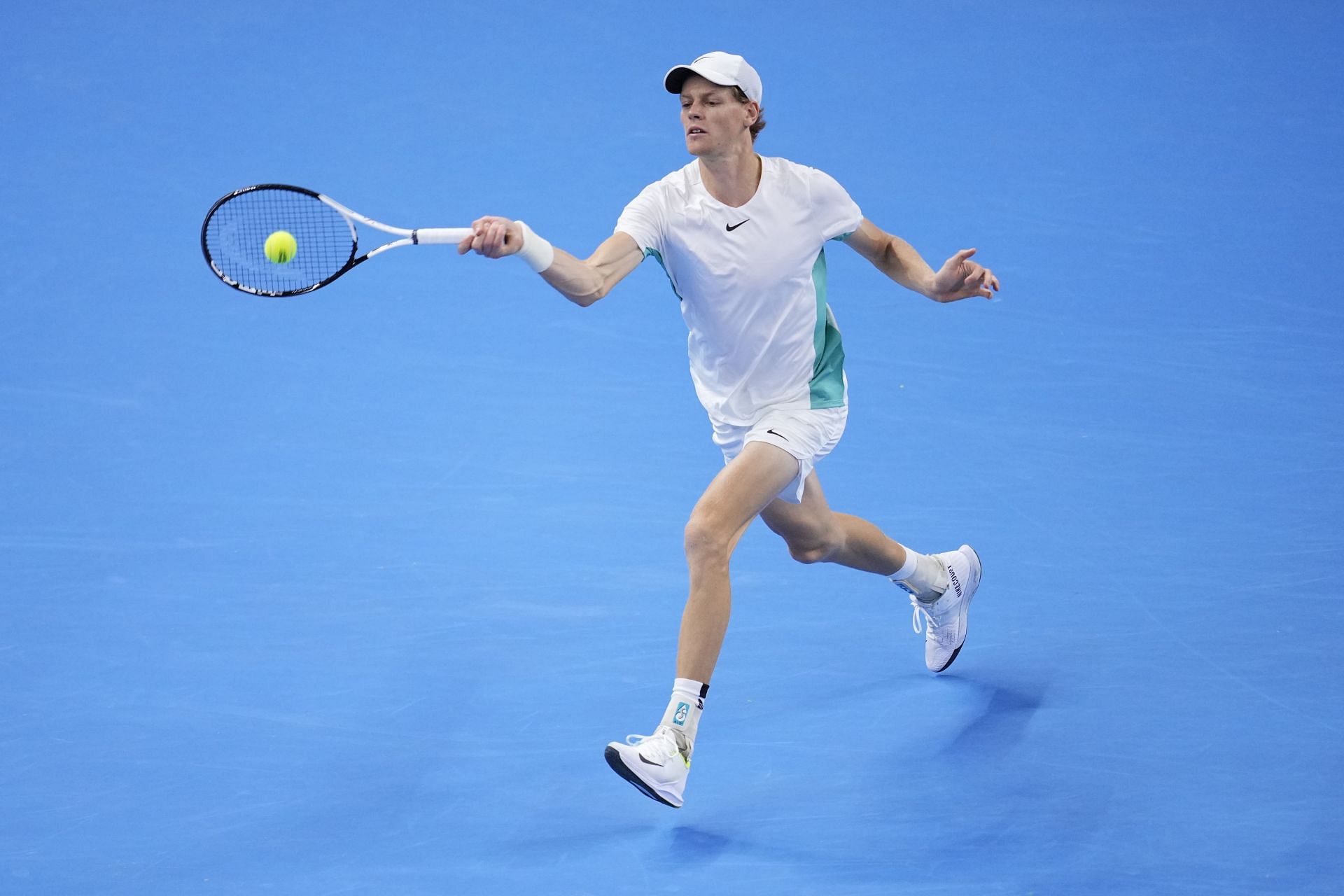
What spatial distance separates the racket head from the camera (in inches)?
169

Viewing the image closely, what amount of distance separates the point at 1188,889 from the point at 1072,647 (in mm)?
1341

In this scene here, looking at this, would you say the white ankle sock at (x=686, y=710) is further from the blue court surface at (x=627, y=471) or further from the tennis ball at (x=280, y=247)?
the tennis ball at (x=280, y=247)

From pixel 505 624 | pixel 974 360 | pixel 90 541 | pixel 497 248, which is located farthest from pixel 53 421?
pixel 974 360

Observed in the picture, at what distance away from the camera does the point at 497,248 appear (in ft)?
12.2

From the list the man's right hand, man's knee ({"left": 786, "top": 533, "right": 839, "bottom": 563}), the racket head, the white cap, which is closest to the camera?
the man's right hand

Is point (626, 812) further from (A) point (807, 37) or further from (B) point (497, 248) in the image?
(A) point (807, 37)

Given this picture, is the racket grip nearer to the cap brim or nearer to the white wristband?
the white wristband

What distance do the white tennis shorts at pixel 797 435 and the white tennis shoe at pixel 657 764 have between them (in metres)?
0.83

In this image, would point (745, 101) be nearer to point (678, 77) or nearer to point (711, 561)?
point (678, 77)

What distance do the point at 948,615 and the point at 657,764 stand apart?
1.37 m

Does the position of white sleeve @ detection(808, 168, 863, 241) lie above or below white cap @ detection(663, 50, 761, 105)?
below

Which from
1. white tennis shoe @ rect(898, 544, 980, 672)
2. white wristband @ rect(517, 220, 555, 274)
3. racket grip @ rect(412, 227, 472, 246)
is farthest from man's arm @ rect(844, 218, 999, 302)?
racket grip @ rect(412, 227, 472, 246)

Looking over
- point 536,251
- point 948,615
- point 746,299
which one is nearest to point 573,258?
point 536,251

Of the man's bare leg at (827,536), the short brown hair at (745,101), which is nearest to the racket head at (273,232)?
the short brown hair at (745,101)
